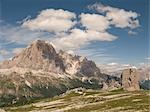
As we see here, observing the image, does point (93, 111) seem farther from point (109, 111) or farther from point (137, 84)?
point (137, 84)

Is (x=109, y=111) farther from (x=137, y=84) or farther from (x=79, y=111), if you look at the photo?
(x=137, y=84)

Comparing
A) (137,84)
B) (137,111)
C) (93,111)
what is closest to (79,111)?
(93,111)

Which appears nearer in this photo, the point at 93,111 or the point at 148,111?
the point at 148,111

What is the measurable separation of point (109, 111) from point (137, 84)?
115 m

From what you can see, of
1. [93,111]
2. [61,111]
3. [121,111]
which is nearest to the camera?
[121,111]

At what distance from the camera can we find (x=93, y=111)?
305 feet

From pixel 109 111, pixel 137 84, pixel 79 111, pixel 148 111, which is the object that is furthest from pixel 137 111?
pixel 137 84

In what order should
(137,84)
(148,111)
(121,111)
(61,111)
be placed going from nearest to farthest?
(148,111), (121,111), (61,111), (137,84)

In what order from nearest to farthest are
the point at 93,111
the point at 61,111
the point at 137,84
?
the point at 93,111
the point at 61,111
the point at 137,84

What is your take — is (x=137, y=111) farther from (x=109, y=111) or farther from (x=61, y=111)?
(x=61, y=111)

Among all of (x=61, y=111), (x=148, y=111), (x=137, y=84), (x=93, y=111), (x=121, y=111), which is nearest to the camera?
(x=148, y=111)

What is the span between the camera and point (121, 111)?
8412 cm

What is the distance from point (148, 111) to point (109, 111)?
14627mm

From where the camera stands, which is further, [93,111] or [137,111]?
[93,111]
